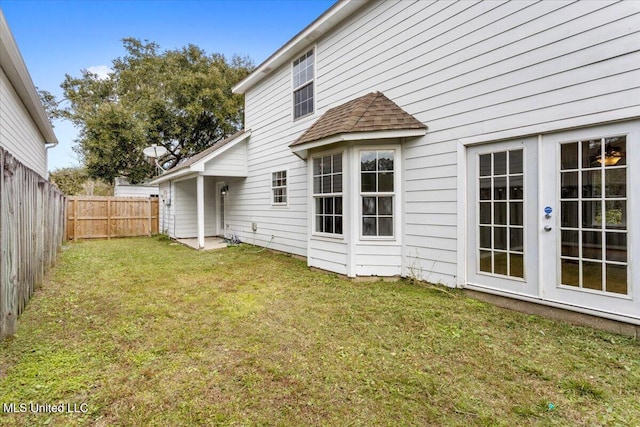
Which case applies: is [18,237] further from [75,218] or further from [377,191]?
[75,218]

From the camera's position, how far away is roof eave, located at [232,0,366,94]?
6265 millimetres

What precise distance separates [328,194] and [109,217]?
11.0 m

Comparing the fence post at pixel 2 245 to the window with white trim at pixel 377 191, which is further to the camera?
the window with white trim at pixel 377 191

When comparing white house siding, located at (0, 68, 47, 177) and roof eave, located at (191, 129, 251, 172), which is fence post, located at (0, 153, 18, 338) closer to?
white house siding, located at (0, 68, 47, 177)

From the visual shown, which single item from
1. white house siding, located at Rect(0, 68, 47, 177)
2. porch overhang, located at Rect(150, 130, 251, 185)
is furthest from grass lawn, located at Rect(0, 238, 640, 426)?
porch overhang, located at Rect(150, 130, 251, 185)

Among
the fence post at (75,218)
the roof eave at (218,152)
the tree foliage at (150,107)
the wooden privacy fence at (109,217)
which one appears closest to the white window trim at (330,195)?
the roof eave at (218,152)

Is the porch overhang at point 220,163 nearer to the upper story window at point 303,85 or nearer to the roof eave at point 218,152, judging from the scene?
the roof eave at point 218,152

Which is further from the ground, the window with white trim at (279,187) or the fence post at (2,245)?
the window with white trim at (279,187)

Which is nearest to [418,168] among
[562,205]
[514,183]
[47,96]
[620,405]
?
[514,183]

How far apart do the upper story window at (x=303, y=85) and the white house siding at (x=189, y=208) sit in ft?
20.4

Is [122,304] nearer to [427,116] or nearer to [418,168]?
[418,168]

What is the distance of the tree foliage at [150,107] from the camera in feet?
57.1

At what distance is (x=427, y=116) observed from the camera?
5.07m

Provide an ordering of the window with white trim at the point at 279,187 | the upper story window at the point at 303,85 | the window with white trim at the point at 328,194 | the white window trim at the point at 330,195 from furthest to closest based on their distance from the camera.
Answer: the window with white trim at the point at 279,187, the upper story window at the point at 303,85, the window with white trim at the point at 328,194, the white window trim at the point at 330,195
